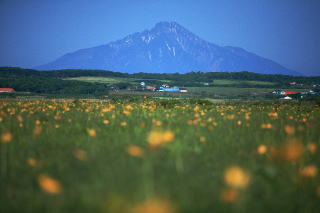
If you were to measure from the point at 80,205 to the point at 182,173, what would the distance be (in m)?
1.29

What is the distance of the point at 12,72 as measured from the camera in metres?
135

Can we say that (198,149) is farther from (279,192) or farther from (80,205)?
(80,205)

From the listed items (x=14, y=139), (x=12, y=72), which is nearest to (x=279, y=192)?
(x=14, y=139)

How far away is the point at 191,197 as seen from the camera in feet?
9.36

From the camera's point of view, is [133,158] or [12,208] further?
[133,158]

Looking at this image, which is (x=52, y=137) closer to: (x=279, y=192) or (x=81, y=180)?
(x=81, y=180)

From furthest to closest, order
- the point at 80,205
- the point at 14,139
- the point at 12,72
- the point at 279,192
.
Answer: the point at 12,72
the point at 14,139
the point at 279,192
the point at 80,205

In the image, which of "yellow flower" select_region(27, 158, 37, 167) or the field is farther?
"yellow flower" select_region(27, 158, 37, 167)

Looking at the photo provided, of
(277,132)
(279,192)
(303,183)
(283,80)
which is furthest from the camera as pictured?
(283,80)

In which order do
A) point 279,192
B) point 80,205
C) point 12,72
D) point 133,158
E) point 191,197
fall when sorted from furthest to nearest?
point 12,72 → point 133,158 → point 279,192 → point 191,197 → point 80,205

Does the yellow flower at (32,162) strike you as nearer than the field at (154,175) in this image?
No

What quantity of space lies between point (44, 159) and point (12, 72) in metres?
147

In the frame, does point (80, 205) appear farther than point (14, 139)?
No

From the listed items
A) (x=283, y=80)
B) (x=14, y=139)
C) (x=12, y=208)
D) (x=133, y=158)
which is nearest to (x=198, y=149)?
(x=133, y=158)
